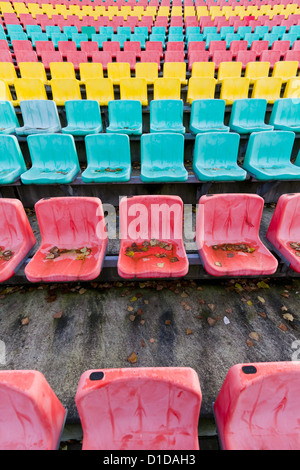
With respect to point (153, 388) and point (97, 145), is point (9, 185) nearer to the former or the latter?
point (97, 145)

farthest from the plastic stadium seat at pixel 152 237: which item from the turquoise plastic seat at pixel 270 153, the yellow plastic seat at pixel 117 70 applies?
the yellow plastic seat at pixel 117 70

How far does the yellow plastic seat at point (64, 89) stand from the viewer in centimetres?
505

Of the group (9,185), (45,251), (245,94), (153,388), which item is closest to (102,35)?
(245,94)

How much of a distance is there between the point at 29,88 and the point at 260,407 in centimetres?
631

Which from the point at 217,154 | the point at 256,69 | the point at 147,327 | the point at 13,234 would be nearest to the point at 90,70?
the point at 256,69

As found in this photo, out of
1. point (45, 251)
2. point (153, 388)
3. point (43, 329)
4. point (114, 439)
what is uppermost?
point (153, 388)

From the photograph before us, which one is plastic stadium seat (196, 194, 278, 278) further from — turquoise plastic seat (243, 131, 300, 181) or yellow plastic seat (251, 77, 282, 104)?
yellow plastic seat (251, 77, 282, 104)

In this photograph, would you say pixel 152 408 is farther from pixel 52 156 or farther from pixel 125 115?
pixel 125 115

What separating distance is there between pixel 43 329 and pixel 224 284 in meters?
1.78

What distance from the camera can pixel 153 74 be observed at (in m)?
6.16

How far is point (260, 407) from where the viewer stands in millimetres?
1226

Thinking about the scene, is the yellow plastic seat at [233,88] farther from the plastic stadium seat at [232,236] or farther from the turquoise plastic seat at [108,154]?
the plastic stadium seat at [232,236]

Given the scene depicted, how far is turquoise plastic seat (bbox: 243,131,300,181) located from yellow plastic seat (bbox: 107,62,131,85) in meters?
4.13

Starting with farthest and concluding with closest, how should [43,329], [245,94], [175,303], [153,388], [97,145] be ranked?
[245,94] < [97,145] < [175,303] < [43,329] < [153,388]
